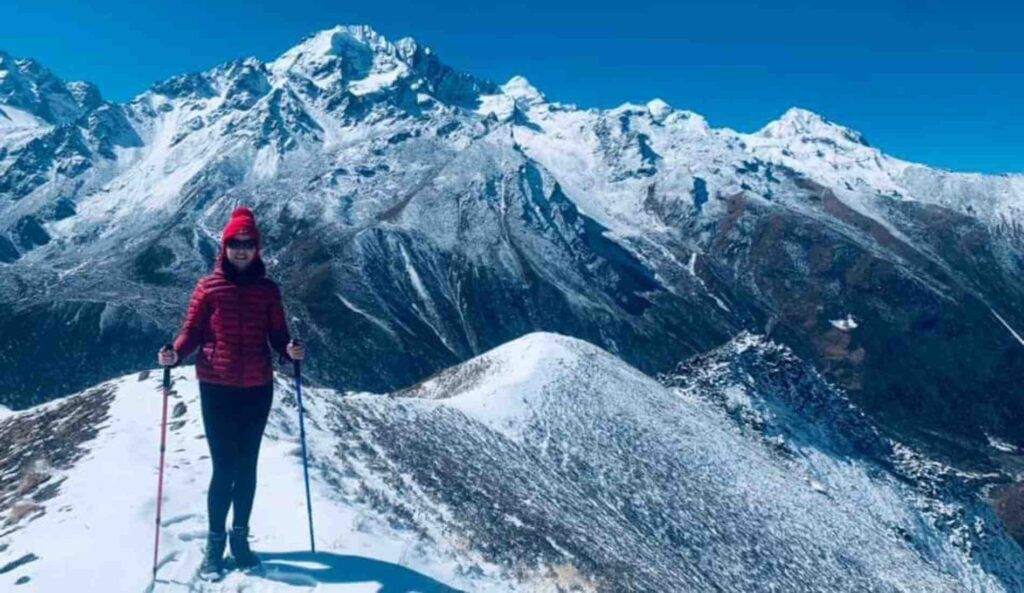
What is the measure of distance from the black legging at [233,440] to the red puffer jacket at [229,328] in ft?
0.75

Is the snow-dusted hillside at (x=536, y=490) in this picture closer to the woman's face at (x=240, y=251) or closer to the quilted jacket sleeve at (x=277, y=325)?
the quilted jacket sleeve at (x=277, y=325)

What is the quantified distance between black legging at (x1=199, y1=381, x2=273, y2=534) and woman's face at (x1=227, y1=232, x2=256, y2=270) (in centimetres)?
189

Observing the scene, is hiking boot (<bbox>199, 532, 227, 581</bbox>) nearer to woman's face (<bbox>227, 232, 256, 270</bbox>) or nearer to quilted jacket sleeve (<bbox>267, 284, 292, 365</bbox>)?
quilted jacket sleeve (<bbox>267, 284, 292, 365</bbox>)

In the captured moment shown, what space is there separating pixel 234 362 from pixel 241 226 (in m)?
2.06

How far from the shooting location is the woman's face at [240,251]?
41.3ft

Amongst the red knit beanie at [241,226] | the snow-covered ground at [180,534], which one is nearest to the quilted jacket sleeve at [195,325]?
the red knit beanie at [241,226]

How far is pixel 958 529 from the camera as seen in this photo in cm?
4678

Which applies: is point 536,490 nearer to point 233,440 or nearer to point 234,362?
point 233,440

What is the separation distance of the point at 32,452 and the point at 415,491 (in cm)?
868

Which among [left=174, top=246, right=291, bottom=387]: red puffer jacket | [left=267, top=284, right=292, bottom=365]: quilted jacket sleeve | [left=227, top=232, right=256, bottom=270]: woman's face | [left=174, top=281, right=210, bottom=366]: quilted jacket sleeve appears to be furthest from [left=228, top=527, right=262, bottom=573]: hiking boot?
[left=227, top=232, right=256, bottom=270]: woman's face

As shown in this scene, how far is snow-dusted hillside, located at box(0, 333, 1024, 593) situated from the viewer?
14500 millimetres

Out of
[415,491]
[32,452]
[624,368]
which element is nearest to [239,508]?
[415,491]

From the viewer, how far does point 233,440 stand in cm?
1292

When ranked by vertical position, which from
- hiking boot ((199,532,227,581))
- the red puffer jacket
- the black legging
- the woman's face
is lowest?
hiking boot ((199,532,227,581))
